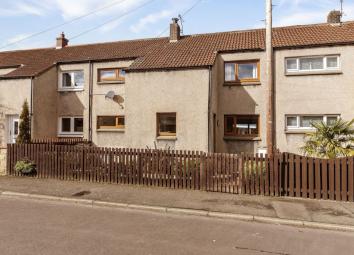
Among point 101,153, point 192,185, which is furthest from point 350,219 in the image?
point 101,153

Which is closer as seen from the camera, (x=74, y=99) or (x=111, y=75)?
(x=111, y=75)

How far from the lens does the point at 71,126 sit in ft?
64.3

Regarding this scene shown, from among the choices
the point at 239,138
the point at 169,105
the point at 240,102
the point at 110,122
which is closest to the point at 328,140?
the point at 239,138

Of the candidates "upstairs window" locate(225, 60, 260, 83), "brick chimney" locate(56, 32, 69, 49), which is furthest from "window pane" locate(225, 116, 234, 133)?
"brick chimney" locate(56, 32, 69, 49)

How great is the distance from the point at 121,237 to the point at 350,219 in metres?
5.31

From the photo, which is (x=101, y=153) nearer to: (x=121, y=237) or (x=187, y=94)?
(x=187, y=94)

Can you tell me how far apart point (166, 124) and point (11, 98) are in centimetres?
942

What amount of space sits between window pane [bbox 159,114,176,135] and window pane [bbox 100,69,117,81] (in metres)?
5.10

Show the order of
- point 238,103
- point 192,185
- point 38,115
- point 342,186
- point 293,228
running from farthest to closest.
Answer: point 38,115
point 238,103
point 192,185
point 342,186
point 293,228

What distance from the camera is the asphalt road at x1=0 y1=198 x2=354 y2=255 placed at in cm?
562

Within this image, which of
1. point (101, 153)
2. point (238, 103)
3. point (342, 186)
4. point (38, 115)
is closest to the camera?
point (342, 186)

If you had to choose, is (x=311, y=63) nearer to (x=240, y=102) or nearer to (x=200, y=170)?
(x=240, y=102)

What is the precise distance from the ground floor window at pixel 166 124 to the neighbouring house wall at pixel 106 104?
3000 millimetres

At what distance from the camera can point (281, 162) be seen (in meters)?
9.90
